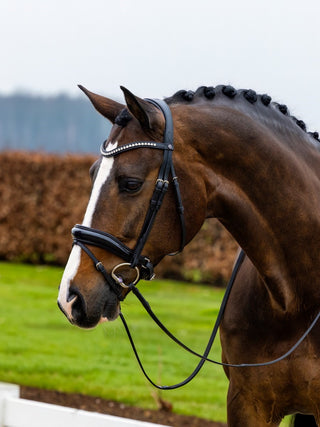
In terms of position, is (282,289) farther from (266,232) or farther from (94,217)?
(94,217)

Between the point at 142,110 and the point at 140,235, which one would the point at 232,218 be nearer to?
the point at 140,235

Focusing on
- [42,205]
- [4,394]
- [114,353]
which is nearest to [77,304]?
[4,394]

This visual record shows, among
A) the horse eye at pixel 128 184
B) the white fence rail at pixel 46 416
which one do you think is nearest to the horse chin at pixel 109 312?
the horse eye at pixel 128 184

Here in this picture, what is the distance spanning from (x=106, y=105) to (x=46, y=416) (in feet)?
6.70

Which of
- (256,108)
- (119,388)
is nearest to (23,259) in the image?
(119,388)

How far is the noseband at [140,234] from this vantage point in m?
2.60

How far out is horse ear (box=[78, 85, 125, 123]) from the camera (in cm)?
286

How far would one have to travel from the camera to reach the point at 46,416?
13.3 ft

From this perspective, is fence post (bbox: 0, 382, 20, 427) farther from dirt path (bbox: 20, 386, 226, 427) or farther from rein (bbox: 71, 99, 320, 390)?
rein (bbox: 71, 99, 320, 390)

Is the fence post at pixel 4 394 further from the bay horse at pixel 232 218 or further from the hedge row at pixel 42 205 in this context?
the hedge row at pixel 42 205

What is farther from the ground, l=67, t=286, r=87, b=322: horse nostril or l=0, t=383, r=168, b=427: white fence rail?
l=67, t=286, r=87, b=322: horse nostril

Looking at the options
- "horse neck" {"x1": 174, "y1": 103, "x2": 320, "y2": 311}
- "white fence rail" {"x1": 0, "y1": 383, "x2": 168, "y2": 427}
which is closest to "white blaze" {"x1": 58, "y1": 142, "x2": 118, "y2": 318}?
"horse neck" {"x1": 174, "y1": 103, "x2": 320, "y2": 311}

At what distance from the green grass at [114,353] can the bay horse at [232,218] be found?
168 cm

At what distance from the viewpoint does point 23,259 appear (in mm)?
15414
